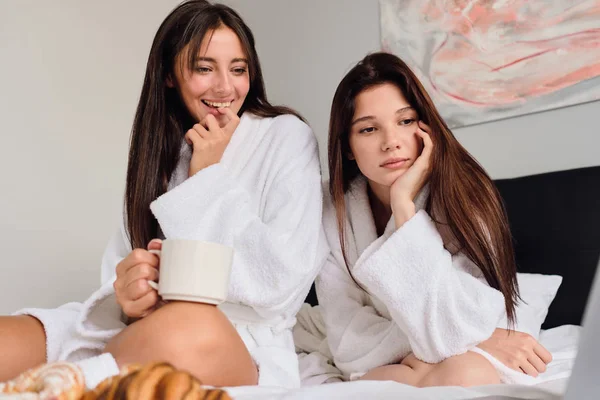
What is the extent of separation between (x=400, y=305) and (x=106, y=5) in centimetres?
213

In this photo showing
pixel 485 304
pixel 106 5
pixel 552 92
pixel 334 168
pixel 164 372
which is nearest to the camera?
pixel 164 372

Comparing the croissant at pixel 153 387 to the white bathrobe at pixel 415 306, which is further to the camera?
the white bathrobe at pixel 415 306

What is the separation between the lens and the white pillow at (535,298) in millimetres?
1250

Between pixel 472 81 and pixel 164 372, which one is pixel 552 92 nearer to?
pixel 472 81

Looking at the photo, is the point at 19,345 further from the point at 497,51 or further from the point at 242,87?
the point at 497,51

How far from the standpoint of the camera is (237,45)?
134 cm

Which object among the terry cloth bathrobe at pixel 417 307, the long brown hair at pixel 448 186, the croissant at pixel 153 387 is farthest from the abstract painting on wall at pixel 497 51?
the croissant at pixel 153 387

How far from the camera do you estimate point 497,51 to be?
1884 mm

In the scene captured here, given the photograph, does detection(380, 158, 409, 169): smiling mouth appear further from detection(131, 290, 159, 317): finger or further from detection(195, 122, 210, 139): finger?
detection(131, 290, 159, 317): finger

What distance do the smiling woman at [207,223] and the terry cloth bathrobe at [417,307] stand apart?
12cm

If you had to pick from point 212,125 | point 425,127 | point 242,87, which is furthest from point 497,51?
point 212,125

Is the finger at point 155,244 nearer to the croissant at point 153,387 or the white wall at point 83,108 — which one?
the croissant at point 153,387

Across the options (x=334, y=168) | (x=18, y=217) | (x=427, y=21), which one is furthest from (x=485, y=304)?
(x=18, y=217)

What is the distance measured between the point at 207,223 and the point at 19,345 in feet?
1.17
